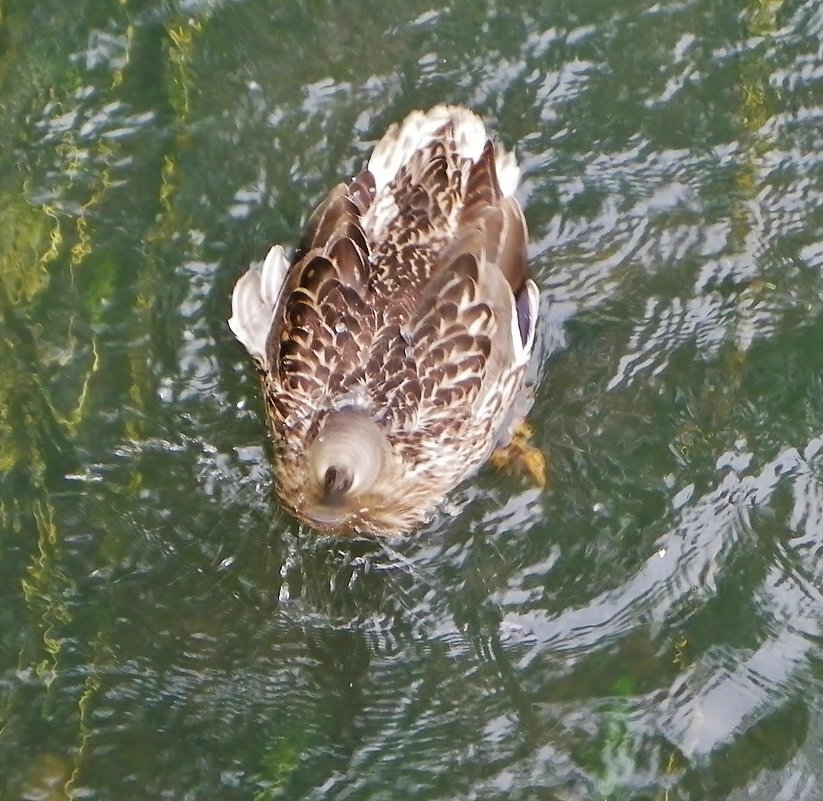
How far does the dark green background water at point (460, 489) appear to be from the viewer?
15.1ft

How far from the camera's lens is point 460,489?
4.86m

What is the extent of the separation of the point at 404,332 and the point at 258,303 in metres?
0.81

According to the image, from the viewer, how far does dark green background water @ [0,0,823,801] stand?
461 cm

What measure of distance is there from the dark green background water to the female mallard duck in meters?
0.41

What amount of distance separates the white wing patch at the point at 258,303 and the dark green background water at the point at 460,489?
6.3 inches

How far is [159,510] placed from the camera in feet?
15.7

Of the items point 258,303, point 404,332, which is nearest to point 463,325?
point 404,332

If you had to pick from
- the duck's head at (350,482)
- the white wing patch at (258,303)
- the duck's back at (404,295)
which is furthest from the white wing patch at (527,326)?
the white wing patch at (258,303)

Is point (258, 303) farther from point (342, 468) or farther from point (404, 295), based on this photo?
point (342, 468)

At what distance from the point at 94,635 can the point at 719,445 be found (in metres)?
2.76

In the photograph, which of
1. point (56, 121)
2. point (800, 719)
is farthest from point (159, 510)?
point (800, 719)

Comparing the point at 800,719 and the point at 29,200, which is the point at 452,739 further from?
the point at 29,200

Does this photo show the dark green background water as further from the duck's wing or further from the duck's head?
the duck's wing

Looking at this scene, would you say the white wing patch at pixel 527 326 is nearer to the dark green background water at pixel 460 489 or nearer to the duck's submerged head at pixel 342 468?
the dark green background water at pixel 460 489
